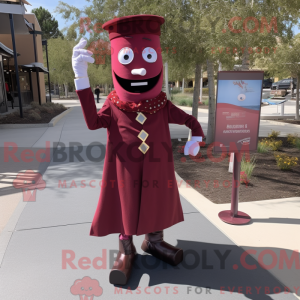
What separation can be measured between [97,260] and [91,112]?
1.39 meters

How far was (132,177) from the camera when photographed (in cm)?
241

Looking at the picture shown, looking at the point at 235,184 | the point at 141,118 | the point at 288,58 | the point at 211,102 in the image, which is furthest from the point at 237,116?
the point at 288,58

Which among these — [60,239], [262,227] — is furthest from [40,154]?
[262,227]

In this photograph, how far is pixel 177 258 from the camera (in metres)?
2.62

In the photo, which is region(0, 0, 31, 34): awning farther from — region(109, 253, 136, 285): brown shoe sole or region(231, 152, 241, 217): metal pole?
region(109, 253, 136, 285): brown shoe sole

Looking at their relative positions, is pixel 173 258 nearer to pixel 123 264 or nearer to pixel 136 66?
pixel 123 264

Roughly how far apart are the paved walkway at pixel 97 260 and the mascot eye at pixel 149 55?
182 cm

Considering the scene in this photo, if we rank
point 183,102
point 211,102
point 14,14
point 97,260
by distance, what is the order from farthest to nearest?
point 183,102 < point 14,14 < point 211,102 < point 97,260

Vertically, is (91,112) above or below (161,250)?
above

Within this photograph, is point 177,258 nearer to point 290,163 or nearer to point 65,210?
point 65,210

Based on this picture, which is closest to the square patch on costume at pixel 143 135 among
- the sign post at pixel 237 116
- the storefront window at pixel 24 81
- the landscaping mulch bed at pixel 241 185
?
the sign post at pixel 237 116

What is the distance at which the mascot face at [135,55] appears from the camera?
2.36 meters

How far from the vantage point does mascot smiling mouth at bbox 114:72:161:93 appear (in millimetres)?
2396

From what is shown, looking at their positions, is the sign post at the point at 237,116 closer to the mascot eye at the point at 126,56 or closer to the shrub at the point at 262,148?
the mascot eye at the point at 126,56
